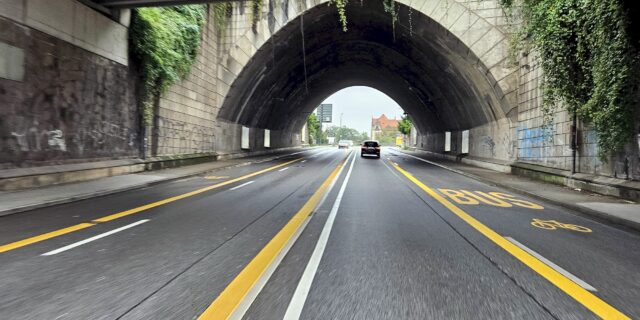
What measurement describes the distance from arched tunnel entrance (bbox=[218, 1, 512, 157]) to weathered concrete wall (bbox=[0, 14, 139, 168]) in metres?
11.4

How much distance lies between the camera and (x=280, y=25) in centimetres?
2347

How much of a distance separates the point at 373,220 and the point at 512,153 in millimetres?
16067

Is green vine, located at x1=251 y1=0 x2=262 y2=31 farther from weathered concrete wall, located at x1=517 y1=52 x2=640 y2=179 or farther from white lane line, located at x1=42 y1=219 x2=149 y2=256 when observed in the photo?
white lane line, located at x1=42 y1=219 x2=149 y2=256

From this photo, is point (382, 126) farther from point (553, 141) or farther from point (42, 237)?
point (42, 237)

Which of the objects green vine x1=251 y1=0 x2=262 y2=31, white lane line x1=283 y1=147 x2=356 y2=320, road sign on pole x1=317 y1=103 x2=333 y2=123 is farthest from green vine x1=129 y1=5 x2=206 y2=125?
road sign on pole x1=317 y1=103 x2=333 y2=123

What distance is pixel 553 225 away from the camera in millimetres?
7535

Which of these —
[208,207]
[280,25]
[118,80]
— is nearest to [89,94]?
[118,80]

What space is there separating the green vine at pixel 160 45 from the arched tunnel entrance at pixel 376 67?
18.5 feet

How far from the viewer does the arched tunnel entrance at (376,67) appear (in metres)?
22.5

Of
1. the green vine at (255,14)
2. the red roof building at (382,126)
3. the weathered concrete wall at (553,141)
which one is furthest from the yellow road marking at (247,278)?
the red roof building at (382,126)

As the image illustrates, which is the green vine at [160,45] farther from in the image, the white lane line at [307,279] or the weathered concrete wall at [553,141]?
the weathered concrete wall at [553,141]

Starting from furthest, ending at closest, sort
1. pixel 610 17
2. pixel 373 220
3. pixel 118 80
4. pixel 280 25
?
pixel 280 25 → pixel 118 80 → pixel 610 17 → pixel 373 220

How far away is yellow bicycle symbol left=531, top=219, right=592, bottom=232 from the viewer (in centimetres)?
726

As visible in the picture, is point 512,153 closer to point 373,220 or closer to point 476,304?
point 373,220
